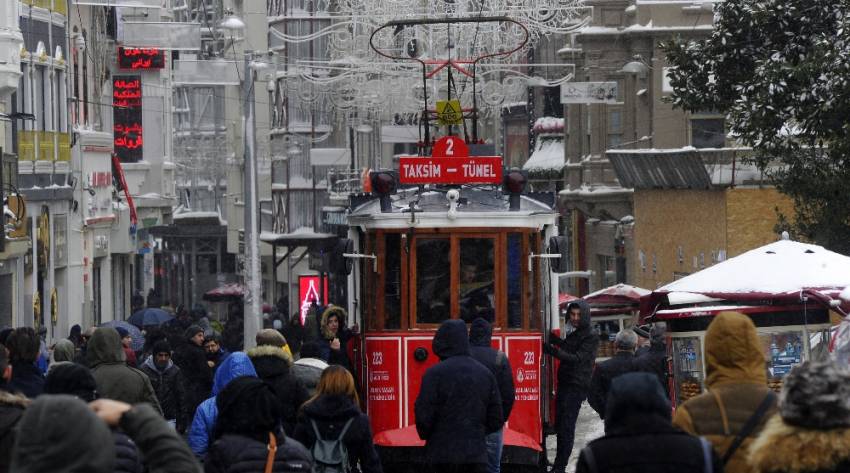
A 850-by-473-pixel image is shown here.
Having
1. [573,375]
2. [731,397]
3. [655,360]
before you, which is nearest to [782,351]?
[655,360]

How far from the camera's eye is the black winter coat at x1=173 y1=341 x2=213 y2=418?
17109 mm

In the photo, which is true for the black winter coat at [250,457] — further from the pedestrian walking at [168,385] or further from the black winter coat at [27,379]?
the pedestrian walking at [168,385]

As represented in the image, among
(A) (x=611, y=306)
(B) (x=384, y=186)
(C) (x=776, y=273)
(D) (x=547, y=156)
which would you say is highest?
(D) (x=547, y=156)

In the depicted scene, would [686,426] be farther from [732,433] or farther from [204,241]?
[204,241]

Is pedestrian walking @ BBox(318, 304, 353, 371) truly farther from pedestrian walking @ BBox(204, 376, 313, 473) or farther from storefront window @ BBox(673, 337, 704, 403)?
pedestrian walking @ BBox(204, 376, 313, 473)

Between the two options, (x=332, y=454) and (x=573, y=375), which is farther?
(x=573, y=375)

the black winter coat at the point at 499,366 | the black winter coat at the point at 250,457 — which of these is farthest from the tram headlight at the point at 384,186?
the black winter coat at the point at 250,457

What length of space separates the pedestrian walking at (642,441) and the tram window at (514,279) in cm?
873

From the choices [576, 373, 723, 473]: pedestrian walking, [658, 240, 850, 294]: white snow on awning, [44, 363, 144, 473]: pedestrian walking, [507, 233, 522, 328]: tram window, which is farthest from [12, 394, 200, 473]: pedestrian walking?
[507, 233, 522, 328]: tram window

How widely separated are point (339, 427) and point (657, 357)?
5391 millimetres

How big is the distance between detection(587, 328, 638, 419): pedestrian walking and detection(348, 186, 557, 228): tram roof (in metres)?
1.16

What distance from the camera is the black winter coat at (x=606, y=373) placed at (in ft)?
51.2

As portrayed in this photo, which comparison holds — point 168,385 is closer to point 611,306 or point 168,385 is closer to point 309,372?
point 309,372

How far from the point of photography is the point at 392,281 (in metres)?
15.8
